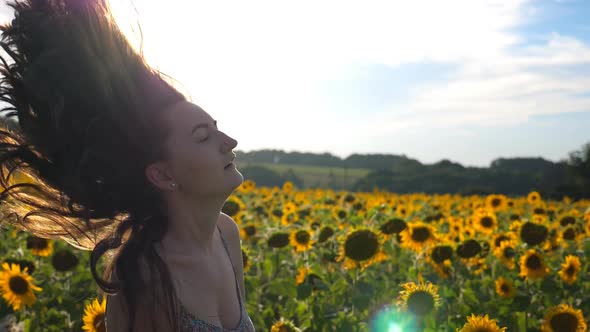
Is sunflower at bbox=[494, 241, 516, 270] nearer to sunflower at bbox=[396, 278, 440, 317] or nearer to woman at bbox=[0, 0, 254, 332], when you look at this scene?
sunflower at bbox=[396, 278, 440, 317]

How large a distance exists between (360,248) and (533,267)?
151 cm

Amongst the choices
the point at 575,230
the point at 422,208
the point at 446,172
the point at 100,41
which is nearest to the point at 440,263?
the point at 575,230

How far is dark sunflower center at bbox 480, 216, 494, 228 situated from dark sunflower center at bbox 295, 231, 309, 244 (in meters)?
2.47

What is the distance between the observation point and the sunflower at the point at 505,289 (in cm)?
446

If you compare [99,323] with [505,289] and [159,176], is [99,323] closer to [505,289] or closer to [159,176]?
[159,176]

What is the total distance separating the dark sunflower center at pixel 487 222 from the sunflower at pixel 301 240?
2422 millimetres

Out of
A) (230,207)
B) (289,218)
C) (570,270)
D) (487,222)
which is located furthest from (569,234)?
(230,207)

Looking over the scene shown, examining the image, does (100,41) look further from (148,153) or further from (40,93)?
(148,153)

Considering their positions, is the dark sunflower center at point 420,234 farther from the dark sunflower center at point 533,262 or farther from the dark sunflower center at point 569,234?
the dark sunflower center at point 569,234

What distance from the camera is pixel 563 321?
12.0 feet

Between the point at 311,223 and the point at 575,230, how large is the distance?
2740 mm

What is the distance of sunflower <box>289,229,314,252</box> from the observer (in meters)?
5.25

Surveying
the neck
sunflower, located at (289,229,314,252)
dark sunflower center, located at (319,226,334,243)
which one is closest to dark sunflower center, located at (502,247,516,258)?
dark sunflower center, located at (319,226,334,243)

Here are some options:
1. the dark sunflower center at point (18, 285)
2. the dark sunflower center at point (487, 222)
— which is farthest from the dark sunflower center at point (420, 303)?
the dark sunflower center at point (487, 222)
